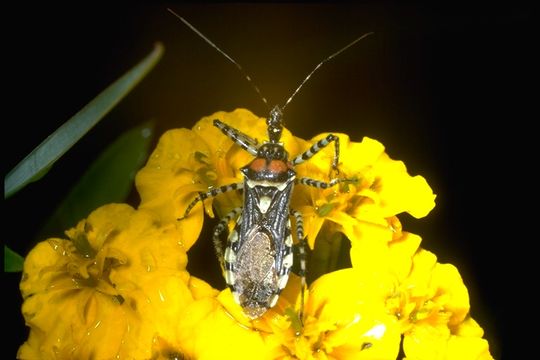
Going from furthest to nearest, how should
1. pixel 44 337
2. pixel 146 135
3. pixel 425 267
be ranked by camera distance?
pixel 146 135, pixel 425 267, pixel 44 337

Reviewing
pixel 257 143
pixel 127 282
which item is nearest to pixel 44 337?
pixel 127 282


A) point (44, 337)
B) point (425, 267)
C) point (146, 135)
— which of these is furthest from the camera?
point (146, 135)

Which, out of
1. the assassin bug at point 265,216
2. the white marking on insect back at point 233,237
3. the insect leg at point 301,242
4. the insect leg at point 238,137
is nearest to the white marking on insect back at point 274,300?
the assassin bug at point 265,216

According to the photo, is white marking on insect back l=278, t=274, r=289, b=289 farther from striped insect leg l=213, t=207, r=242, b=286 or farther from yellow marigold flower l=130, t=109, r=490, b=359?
striped insect leg l=213, t=207, r=242, b=286

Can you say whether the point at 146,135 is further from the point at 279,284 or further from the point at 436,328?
the point at 436,328

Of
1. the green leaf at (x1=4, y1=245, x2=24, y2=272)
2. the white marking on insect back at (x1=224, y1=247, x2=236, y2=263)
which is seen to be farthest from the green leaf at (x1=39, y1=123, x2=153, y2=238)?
the white marking on insect back at (x1=224, y1=247, x2=236, y2=263)

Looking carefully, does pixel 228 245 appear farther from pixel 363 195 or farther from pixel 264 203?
pixel 363 195

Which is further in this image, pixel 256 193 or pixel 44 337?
pixel 256 193
